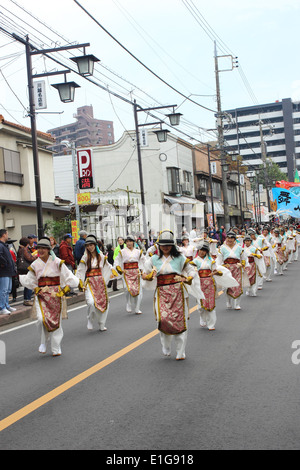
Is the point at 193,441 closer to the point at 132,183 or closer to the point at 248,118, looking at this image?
the point at 132,183

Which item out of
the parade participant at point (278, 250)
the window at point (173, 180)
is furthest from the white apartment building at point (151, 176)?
the parade participant at point (278, 250)

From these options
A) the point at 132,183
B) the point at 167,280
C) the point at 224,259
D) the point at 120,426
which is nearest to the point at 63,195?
the point at 132,183

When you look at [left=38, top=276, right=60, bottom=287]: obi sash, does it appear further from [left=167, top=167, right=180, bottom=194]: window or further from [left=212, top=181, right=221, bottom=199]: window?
[left=212, top=181, right=221, bottom=199]: window

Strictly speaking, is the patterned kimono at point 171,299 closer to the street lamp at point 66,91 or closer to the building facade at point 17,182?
the street lamp at point 66,91

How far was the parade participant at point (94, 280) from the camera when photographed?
924 centimetres

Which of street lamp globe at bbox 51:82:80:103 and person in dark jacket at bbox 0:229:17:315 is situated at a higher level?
street lamp globe at bbox 51:82:80:103

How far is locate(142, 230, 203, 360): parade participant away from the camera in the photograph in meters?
6.82

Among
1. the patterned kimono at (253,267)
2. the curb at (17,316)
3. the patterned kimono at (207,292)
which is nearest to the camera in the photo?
the patterned kimono at (207,292)

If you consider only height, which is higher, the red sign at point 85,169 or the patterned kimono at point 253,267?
the red sign at point 85,169

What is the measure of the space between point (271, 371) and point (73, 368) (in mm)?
2479

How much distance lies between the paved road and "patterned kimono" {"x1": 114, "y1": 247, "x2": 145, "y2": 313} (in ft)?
6.58

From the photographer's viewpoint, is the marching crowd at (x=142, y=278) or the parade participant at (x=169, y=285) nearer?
the parade participant at (x=169, y=285)

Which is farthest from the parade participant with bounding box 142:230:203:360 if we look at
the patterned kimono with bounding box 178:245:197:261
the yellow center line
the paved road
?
the patterned kimono with bounding box 178:245:197:261
